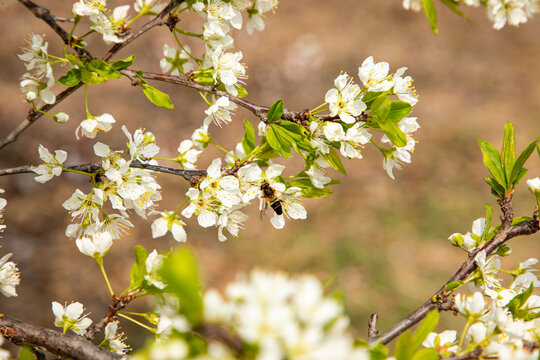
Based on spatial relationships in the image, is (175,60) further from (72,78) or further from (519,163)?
(519,163)

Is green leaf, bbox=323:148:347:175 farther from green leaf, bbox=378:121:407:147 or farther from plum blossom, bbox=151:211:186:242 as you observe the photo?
plum blossom, bbox=151:211:186:242

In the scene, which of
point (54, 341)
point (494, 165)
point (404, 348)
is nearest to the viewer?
point (404, 348)

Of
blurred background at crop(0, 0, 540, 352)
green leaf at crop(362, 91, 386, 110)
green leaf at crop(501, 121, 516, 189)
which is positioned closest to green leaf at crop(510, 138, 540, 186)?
green leaf at crop(501, 121, 516, 189)

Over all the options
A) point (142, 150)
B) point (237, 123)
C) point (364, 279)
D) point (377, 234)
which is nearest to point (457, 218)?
point (377, 234)

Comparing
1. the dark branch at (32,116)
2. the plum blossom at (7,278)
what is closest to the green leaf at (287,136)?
the dark branch at (32,116)

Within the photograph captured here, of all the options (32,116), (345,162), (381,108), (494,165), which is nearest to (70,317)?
(32,116)
